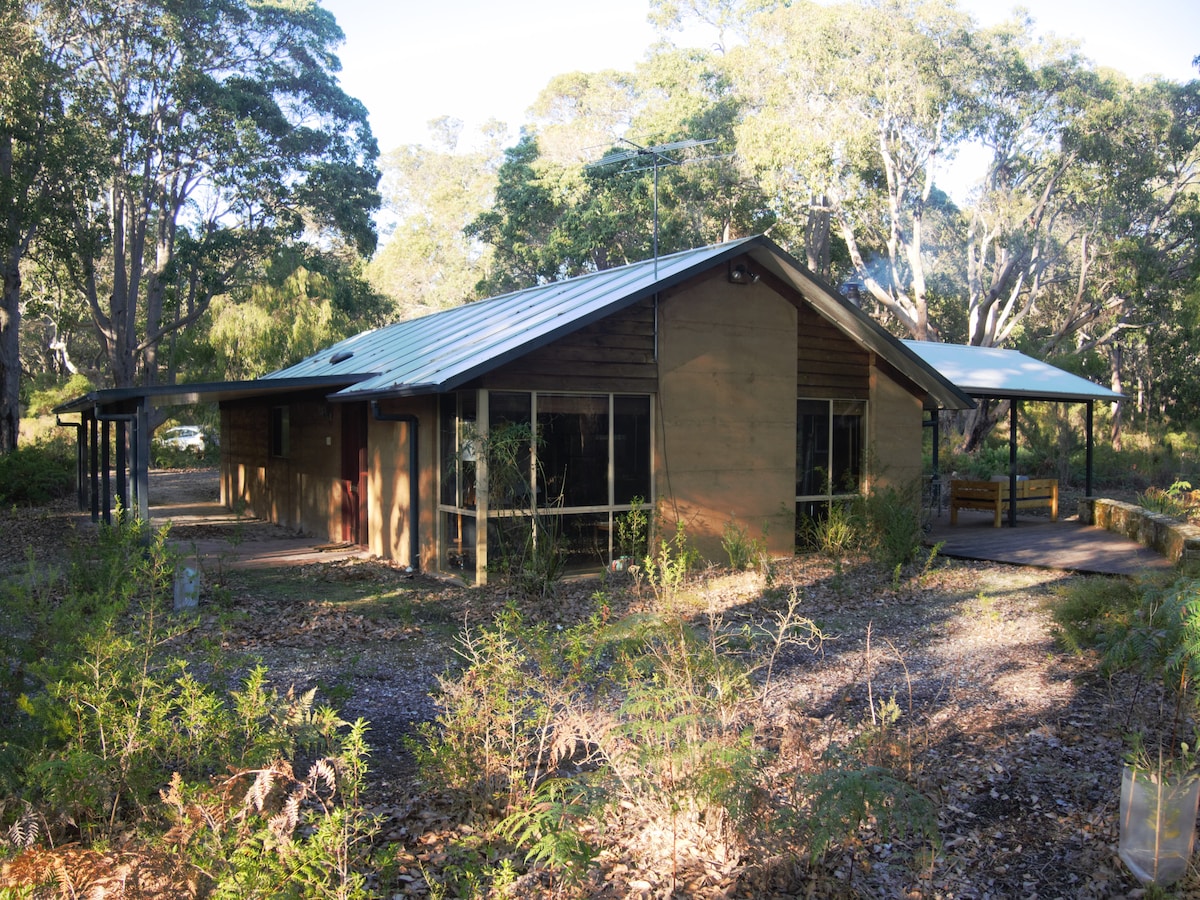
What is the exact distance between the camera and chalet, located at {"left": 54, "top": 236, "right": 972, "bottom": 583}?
439 inches

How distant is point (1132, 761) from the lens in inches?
170

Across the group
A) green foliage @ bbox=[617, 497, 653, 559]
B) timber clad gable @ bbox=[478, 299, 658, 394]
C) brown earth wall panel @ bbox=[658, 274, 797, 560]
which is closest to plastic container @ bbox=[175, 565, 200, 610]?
timber clad gable @ bbox=[478, 299, 658, 394]

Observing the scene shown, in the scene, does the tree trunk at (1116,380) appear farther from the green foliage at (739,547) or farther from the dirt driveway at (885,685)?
the green foliage at (739,547)

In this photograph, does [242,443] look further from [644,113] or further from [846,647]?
[644,113]

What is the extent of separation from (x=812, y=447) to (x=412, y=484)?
574 cm

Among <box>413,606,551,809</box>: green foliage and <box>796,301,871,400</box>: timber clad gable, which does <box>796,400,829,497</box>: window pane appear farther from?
<box>413,606,551,809</box>: green foliage

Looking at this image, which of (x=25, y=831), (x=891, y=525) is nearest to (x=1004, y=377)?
(x=891, y=525)

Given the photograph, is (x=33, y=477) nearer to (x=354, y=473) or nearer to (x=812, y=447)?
(x=354, y=473)

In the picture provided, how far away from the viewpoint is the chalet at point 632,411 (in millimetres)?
11148

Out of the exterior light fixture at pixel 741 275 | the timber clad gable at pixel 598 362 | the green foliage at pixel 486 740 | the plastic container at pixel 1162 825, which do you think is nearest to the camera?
the plastic container at pixel 1162 825

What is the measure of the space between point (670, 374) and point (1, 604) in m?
8.19

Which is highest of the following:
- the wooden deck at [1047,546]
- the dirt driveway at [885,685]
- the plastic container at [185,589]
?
the plastic container at [185,589]

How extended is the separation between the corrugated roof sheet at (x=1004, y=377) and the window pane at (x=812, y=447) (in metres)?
3.10

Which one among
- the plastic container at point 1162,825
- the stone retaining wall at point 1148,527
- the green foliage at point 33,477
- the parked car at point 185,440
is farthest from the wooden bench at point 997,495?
the parked car at point 185,440
